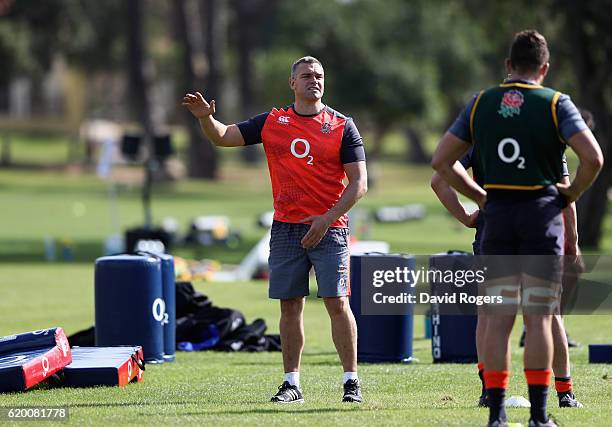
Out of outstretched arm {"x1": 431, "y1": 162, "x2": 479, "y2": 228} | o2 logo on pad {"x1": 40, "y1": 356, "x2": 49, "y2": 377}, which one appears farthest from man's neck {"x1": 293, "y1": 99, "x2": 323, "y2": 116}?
o2 logo on pad {"x1": 40, "y1": 356, "x2": 49, "y2": 377}

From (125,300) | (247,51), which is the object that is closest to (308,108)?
(125,300)

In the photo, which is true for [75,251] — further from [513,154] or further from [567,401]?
[513,154]

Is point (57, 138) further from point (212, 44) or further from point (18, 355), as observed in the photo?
point (18, 355)

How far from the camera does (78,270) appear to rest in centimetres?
2527

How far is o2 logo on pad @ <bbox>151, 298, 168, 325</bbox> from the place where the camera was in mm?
10769

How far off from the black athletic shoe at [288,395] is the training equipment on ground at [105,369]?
1.32m

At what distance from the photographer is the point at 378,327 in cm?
1112

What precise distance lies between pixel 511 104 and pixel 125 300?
4.68 meters

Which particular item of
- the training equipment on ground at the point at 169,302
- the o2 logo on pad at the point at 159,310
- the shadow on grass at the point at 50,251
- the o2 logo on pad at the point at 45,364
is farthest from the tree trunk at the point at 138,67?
the o2 logo on pad at the point at 45,364

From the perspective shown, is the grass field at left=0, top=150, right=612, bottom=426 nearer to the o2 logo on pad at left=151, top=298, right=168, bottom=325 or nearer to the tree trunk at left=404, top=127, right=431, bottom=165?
the o2 logo on pad at left=151, top=298, right=168, bottom=325

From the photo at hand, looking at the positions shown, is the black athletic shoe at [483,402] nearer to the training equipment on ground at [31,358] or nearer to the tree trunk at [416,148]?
the training equipment on ground at [31,358]

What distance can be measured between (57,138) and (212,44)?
31025 millimetres

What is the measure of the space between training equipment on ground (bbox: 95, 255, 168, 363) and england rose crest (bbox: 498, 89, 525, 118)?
4.51 metres

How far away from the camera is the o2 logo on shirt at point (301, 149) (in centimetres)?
835
